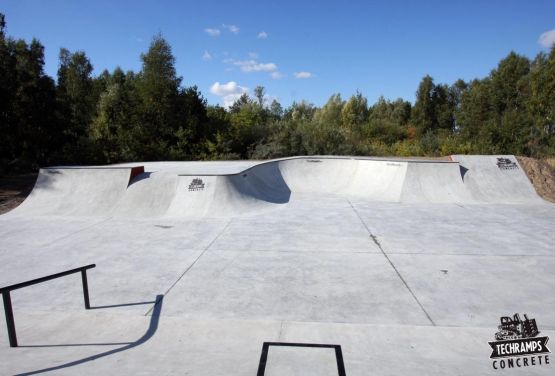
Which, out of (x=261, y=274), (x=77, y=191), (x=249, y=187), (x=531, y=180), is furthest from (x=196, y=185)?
(x=531, y=180)

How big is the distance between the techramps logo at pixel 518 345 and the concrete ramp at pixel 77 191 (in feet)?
28.6

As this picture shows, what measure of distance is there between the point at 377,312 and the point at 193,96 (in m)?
20.2

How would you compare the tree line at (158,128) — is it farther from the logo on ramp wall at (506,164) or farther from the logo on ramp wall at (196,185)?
the logo on ramp wall at (196,185)

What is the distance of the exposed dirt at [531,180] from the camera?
34.2 ft

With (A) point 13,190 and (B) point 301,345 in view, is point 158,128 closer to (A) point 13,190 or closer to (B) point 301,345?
(A) point 13,190

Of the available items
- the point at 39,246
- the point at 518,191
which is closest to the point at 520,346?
the point at 39,246

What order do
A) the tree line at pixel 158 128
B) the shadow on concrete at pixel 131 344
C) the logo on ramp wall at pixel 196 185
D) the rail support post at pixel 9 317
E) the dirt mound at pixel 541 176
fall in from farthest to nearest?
the tree line at pixel 158 128
the dirt mound at pixel 541 176
the logo on ramp wall at pixel 196 185
the rail support post at pixel 9 317
the shadow on concrete at pixel 131 344

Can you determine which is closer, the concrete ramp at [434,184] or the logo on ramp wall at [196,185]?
the logo on ramp wall at [196,185]

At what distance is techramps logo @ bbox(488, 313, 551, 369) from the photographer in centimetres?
289

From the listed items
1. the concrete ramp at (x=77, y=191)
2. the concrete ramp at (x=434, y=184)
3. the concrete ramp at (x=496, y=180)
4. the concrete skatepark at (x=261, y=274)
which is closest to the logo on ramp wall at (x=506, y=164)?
the concrete ramp at (x=496, y=180)

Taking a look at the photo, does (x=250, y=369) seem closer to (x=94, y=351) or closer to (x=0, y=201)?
(x=94, y=351)

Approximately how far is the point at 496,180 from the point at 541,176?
1841 mm

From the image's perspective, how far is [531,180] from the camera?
11531 mm

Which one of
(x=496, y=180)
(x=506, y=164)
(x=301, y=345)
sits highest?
(x=506, y=164)
